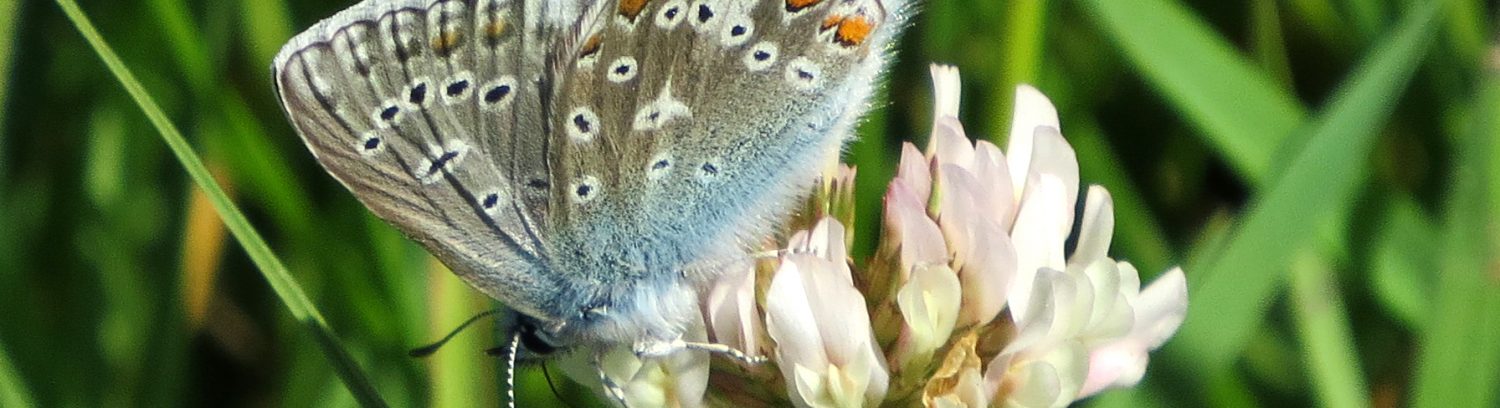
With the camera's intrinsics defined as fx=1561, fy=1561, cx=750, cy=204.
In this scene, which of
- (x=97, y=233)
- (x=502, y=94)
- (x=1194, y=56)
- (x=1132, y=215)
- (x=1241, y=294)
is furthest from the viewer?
(x=97, y=233)

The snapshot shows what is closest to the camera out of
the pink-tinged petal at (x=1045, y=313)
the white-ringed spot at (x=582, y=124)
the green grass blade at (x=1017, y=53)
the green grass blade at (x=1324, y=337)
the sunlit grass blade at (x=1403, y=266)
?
the pink-tinged petal at (x=1045, y=313)

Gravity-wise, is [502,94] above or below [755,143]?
above

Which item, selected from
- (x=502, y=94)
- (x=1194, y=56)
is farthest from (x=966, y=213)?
(x=1194, y=56)

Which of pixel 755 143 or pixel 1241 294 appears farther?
pixel 755 143

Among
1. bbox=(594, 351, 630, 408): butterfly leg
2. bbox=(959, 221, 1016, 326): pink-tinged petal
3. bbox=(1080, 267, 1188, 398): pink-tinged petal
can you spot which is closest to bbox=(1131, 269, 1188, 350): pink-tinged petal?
bbox=(1080, 267, 1188, 398): pink-tinged petal

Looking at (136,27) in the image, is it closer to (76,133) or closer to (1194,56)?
(76,133)

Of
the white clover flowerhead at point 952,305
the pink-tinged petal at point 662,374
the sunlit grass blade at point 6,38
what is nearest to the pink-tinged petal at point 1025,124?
the white clover flowerhead at point 952,305

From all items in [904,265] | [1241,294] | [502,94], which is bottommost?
[1241,294]

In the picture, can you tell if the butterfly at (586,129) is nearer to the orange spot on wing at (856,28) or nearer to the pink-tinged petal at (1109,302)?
the orange spot on wing at (856,28)
